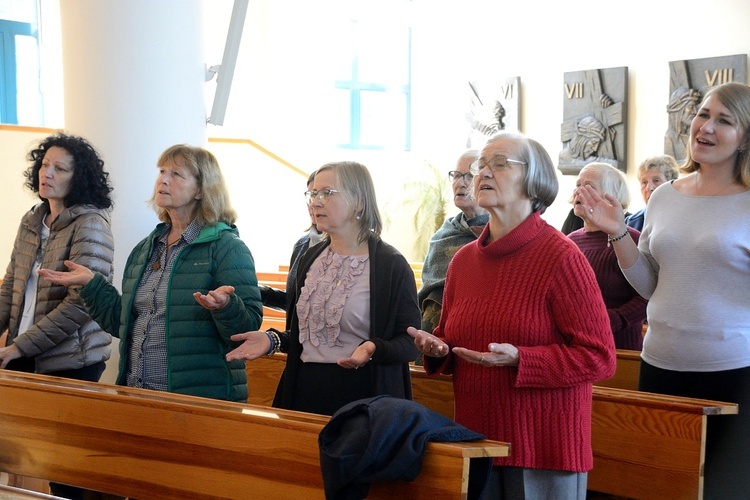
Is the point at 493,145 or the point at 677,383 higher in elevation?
the point at 493,145

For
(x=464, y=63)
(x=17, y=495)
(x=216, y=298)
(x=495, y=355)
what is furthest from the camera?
(x=464, y=63)

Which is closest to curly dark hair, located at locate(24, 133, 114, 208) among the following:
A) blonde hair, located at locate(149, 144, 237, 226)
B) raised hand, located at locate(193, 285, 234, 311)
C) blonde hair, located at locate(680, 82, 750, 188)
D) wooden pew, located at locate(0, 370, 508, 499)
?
blonde hair, located at locate(149, 144, 237, 226)

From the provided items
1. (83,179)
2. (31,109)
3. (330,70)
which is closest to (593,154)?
(330,70)

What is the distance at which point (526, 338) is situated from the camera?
7.27 ft

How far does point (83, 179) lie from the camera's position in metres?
3.54

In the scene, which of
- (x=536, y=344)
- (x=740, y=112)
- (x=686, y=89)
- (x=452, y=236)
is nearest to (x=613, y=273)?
(x=452, y=236)

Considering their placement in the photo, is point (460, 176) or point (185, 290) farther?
point (460, 176)

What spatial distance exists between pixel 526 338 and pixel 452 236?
1575 mm

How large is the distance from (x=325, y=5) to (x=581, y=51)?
3.21m

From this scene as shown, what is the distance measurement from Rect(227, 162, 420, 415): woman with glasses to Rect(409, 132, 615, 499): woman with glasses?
0.34 meters

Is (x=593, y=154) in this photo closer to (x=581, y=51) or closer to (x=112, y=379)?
(x=581, y=51)

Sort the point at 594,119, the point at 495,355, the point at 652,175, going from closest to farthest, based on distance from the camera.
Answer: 1. the point at 495,355
2. the point at 652,175
3. the point at 594,119

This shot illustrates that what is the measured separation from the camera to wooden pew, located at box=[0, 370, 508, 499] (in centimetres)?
213

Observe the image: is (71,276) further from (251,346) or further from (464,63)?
(464,63)
